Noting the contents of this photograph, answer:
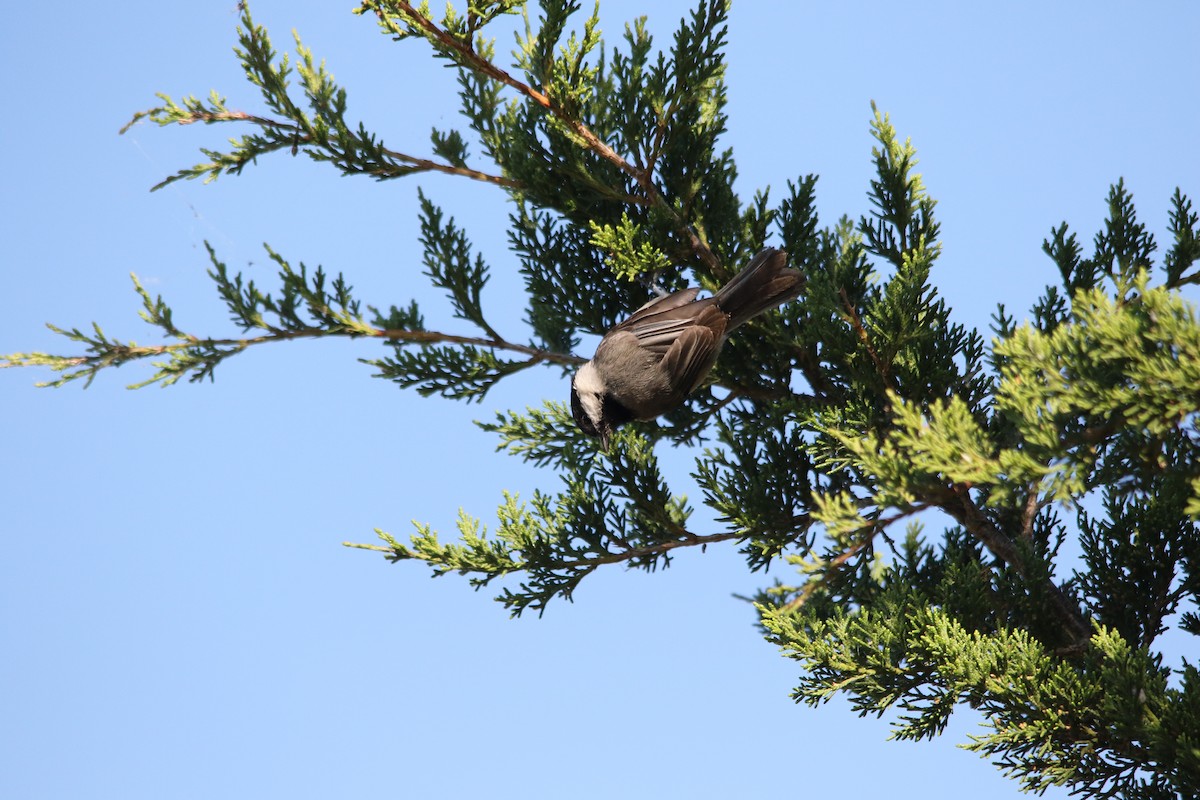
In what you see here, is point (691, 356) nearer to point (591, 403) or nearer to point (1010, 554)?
point (591, 403)

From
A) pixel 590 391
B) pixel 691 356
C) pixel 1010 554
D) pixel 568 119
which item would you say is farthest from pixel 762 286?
pixel 1010 554

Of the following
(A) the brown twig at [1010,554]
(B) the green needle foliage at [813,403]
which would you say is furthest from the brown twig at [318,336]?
(A) the brown twig at [1010,554]

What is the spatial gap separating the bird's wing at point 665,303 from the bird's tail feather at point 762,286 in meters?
0.21

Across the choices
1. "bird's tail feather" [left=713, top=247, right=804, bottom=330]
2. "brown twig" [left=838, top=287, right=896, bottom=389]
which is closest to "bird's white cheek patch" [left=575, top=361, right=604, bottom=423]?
"bird's tail feather" [left=713, top=247, right=804, bottom=330]

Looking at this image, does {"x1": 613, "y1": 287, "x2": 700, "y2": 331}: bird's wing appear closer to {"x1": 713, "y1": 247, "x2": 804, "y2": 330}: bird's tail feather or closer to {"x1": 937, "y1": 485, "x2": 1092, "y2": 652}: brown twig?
{"x1": 713, "y1": 247, "x2": 804, "y2": 330}: bird's tail feather

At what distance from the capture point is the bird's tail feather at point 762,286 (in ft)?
14.8

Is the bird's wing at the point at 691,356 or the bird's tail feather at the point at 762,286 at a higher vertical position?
the bird's tail feather at the point at 762,286

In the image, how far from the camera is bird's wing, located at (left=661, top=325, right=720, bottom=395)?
15.3 feet

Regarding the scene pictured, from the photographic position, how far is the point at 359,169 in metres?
4.97

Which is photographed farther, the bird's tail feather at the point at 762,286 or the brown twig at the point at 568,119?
the bird's tail feather at the point at 762,286

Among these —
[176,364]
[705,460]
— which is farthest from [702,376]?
[176,364]

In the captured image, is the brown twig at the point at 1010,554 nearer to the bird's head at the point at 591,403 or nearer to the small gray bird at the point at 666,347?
the small gray bird at the point at 666,347

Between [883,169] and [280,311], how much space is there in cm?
286

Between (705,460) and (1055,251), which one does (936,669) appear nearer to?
(705,460)
